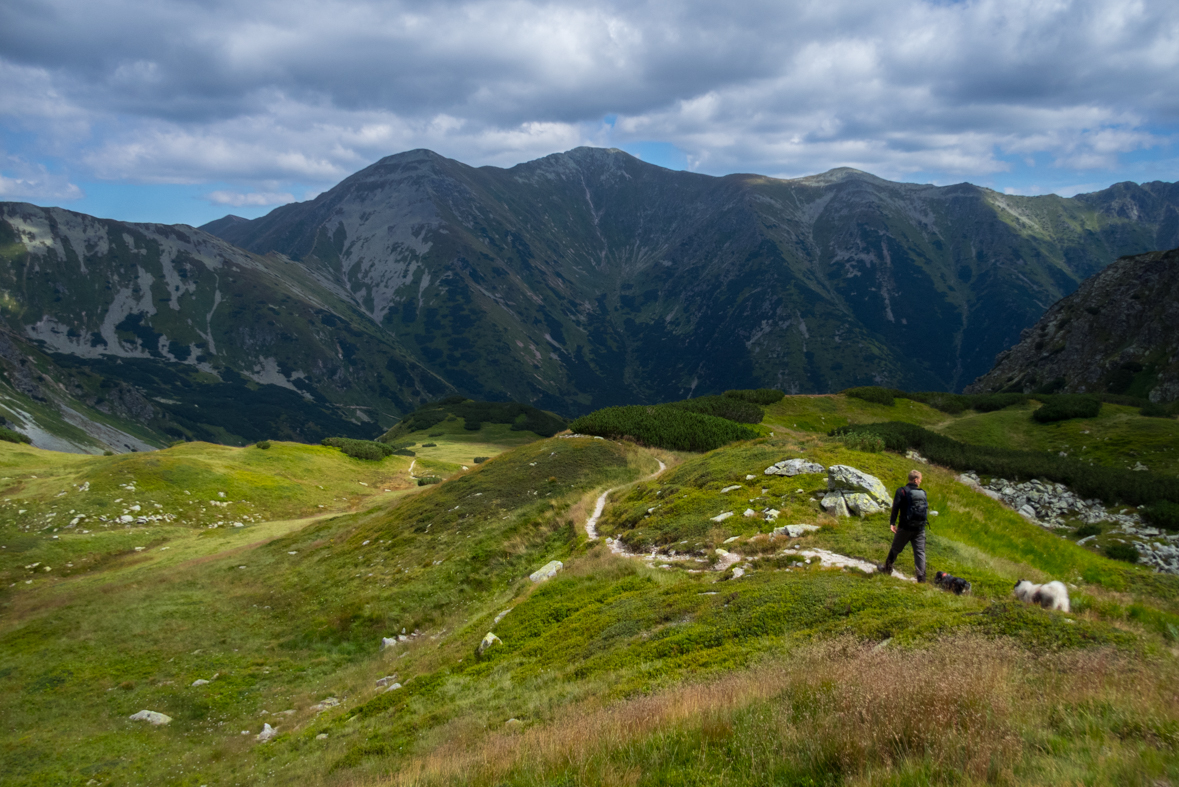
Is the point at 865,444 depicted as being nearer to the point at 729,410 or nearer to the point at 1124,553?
the point at 1124,553

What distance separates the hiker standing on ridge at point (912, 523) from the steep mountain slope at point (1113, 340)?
109895mm

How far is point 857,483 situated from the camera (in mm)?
19172

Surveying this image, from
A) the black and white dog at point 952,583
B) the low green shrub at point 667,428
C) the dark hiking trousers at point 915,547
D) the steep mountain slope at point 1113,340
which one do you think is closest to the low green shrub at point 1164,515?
the dark hiking trousers at point 915,547

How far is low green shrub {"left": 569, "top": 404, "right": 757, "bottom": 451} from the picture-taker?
46.5 metres

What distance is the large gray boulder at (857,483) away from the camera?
1891cm

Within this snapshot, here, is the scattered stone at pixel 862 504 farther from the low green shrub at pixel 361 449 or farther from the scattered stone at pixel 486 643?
the low green shrub at pixel 361 449

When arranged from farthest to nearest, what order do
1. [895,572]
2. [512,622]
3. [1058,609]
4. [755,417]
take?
[755,417]
[512,622]
[895,572]
[1058,609]

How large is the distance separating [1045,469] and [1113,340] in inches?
4341

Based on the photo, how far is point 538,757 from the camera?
23.5ft

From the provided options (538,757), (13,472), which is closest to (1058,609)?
(538,757)

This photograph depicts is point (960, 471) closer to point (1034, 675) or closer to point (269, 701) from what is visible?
point (1034, 675)

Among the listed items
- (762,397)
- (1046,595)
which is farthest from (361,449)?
(1046,595)

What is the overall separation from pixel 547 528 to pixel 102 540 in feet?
113

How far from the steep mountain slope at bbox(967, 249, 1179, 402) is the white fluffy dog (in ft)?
366
